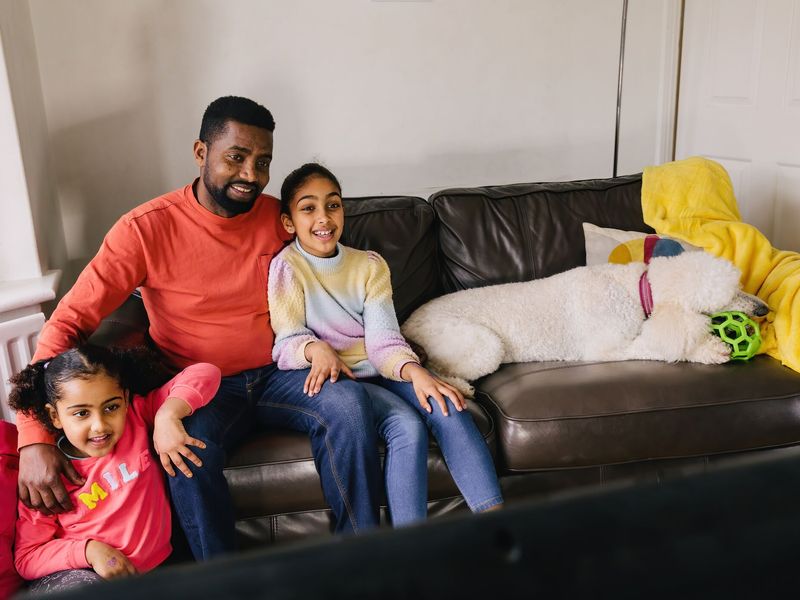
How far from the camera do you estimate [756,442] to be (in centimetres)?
204

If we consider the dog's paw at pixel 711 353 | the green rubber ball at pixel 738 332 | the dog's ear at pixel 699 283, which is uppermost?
the dog's ear at pixel 699 283

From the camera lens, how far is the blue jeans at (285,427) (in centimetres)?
166

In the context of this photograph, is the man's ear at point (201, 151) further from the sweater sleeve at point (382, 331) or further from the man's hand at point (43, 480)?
the man's hand at point (43, 480)

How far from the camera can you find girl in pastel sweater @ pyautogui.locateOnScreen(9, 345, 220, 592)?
1525 millimetres

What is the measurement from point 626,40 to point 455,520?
3356mm

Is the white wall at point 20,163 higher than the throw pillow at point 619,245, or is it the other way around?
the white wall at point 20,163

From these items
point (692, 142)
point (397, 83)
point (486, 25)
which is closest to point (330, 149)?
point (397, 83)

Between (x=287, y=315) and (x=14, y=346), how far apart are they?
0.80 m

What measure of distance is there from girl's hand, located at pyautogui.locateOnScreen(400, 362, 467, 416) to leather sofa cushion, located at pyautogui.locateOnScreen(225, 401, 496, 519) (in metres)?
0.12

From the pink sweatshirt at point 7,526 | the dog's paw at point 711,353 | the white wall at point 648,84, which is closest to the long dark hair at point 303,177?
the pink sweatshirt at point 7,526

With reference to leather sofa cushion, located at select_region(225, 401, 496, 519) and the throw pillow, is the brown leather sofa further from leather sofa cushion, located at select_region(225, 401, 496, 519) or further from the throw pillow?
the throw pillow

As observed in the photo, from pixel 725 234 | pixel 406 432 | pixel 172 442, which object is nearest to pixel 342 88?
pixel 725 234

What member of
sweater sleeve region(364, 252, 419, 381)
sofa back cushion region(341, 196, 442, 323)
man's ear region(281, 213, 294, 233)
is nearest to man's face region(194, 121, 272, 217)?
man's ear region(281, 213, 294, 233)

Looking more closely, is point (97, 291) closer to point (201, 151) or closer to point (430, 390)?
point (201, 151)
